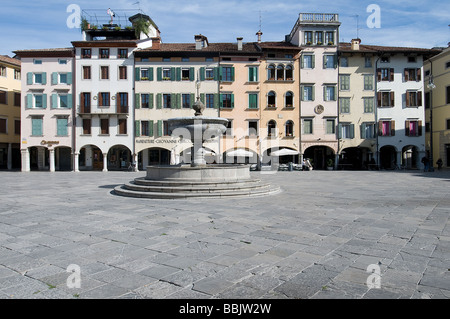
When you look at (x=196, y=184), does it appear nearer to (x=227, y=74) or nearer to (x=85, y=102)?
(x=227, y=74)

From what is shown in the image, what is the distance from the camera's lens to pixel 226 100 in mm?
33438

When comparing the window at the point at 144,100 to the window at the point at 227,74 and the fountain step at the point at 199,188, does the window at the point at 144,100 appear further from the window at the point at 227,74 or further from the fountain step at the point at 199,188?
the fountain step at the point at 199,188

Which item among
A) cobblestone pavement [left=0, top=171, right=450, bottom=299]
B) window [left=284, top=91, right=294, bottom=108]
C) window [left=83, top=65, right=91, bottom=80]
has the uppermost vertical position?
window [left=83, top=65, right=91, bottom=80]

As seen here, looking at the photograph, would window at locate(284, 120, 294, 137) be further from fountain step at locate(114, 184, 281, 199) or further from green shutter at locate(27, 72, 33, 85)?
green shutter at locate(27, 72, 33, 85)

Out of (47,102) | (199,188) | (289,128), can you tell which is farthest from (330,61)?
(47,102)

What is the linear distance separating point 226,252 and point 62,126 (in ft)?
107

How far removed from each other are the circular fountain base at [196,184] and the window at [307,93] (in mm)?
23189

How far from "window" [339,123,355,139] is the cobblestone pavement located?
26.1 m

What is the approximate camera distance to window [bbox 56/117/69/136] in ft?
108

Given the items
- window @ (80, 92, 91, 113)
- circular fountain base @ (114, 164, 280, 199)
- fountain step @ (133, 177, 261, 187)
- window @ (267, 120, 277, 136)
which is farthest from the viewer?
window @ (267, 120, 277, 136)

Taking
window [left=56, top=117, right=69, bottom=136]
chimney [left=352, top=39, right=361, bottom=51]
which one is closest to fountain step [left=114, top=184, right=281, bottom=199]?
window [left=56, top=117, right=69, bottom=136]

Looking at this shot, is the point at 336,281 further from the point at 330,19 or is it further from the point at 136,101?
the point at 330,19
